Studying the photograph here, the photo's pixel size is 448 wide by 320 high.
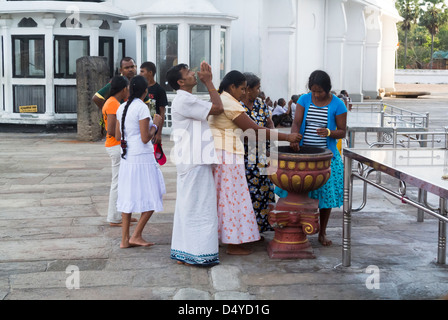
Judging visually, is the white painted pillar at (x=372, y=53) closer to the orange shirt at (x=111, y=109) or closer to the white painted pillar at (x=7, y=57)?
the white painted pillar at (x=7, y=57)

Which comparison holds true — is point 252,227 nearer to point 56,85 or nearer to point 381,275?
point 381,275

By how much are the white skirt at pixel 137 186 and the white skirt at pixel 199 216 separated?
0.60 m

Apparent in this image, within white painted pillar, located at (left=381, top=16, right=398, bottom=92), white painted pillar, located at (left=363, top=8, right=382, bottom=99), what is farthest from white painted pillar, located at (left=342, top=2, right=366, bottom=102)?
white painted pillar, located at (left=381, top=16, right=398, bottom=92)

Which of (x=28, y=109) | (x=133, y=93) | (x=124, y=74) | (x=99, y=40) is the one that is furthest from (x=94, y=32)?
(x=133, y=93)

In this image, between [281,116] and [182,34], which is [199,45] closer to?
[182,34]

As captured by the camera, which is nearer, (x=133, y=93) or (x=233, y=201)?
(x=233, y=201)

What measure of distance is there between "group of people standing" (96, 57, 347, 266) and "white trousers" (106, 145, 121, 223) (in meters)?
0.53

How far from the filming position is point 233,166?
5.82 meters

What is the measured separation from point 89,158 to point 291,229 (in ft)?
22.0

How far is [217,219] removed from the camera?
18.9ft

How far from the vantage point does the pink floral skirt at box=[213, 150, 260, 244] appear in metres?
5.82

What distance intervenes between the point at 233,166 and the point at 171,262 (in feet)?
3.27

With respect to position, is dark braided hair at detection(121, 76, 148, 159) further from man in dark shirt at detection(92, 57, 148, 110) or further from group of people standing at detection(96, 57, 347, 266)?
man in dark shirt at detection(92, 57, 148, 110)

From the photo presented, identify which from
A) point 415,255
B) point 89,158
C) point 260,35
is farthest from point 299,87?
point 415,255
